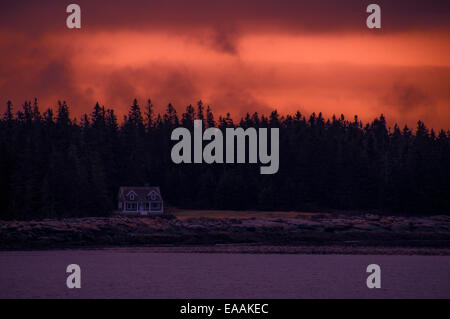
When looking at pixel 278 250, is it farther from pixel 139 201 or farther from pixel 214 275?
pixel 139 201

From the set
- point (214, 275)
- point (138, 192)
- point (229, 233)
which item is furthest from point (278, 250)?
point (138, 192)

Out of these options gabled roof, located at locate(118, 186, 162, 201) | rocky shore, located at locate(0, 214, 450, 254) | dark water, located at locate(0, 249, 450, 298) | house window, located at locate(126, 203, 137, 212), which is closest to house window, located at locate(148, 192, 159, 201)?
gabled roof, located at locate(118, 186, 162, 201)

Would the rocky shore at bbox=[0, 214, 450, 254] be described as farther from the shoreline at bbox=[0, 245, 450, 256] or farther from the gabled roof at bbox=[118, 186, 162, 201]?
the gabled roof at bbox=[118, 186, 162, 201]

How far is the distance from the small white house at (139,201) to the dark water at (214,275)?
36.6 meters

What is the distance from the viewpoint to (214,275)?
145ft

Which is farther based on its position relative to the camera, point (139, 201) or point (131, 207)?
point (131, 207)

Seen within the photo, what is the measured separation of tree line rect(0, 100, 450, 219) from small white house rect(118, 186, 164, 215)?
227 cm

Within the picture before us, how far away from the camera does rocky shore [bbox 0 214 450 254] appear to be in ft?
198

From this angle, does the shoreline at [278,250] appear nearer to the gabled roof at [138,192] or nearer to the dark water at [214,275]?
the dark water at [214,275]

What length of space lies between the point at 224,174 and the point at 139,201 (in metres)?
15.0

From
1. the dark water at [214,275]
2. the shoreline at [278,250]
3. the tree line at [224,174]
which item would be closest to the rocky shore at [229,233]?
the shoreline at [278,250]

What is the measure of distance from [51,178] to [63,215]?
8.24m
